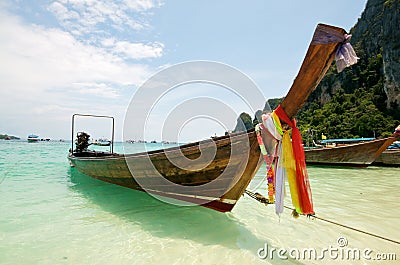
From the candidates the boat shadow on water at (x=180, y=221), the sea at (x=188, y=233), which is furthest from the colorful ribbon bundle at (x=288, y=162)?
the boat shadow on water at (x=180, y=221)

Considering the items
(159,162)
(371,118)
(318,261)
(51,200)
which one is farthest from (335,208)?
(371,118)

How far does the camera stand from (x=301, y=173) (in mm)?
2611

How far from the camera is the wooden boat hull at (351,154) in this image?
12.1 metres

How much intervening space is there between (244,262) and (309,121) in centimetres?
5412

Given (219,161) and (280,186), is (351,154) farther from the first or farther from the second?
(280,186)

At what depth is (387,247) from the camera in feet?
10.6

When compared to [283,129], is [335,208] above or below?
below

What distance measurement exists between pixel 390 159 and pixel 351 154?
291 centimetres

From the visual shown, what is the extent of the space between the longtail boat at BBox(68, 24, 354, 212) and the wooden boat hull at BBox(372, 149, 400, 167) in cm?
1457

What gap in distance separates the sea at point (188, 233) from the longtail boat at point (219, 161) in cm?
53

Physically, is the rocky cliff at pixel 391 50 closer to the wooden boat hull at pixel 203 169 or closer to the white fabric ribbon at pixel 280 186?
the wooden boat hull at pixel 203 169

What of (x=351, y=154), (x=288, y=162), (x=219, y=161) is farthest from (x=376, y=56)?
(x=288, y=162)

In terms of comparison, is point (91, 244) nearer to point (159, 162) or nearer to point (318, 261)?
point (159, 162)

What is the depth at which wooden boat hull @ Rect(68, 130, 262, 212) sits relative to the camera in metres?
3.37
